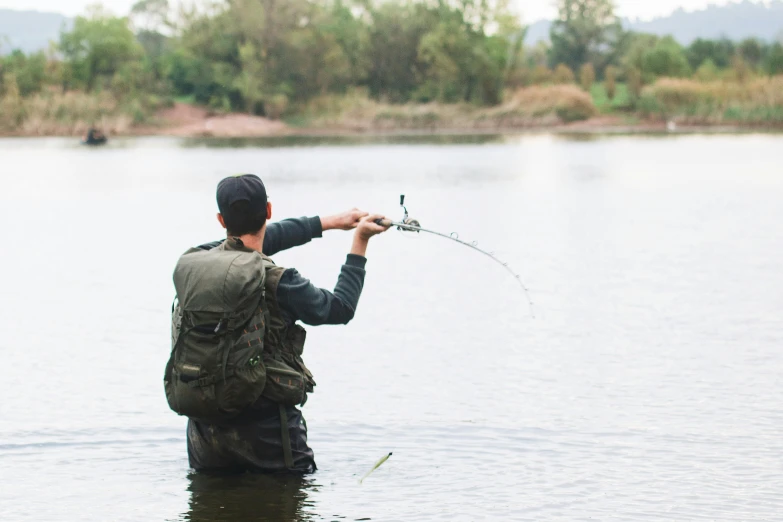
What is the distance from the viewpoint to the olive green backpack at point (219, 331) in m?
5.30

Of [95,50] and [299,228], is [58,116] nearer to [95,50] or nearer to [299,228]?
[95,50]

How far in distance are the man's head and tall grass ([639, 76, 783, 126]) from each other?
69556 mm

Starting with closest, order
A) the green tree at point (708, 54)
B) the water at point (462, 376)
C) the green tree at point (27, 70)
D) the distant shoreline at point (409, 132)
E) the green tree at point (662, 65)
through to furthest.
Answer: the water at point (462, 376) → the distant shoreline at point (409, 132) → the green tree at point (27, 70) → the green tree at point (662, 65) → the green tree at point (708, 54)

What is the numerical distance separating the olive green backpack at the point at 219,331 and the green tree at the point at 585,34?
4502 inches

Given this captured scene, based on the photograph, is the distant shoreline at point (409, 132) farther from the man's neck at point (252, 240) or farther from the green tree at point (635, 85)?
the man's neck at point (252, 240)

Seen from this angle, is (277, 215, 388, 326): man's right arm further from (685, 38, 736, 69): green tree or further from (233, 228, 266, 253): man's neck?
(685, 38, 736, 69): green tree

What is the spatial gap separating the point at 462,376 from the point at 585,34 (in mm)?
113307

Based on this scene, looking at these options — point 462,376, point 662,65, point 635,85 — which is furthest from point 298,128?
point 462,376

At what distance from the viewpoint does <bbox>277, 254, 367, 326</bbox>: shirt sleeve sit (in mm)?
5402

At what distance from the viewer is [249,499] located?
6328 millimetres

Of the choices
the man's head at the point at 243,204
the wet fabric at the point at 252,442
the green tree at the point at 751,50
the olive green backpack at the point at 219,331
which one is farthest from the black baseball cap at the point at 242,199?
the green tree at the point at 751,50

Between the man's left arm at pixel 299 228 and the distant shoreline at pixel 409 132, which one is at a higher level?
the man's left arm at pixel 299 228

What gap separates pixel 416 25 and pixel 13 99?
32348 mm

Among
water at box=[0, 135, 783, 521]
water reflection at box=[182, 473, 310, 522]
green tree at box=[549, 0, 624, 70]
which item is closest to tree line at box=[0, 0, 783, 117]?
green tree at box=[549, 0, 624, 70]
